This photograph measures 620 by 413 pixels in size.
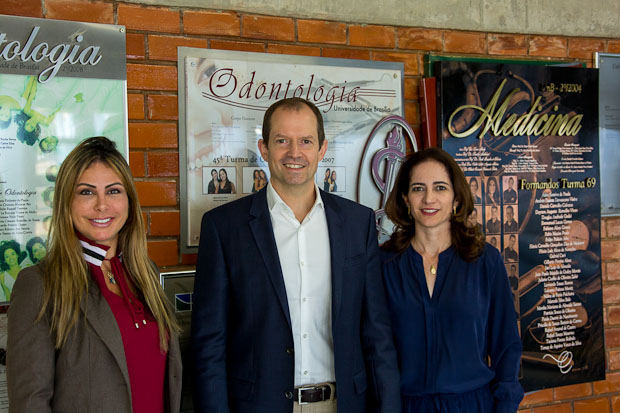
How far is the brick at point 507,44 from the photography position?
→ 9.76 feet

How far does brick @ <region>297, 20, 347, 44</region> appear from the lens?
2.63m

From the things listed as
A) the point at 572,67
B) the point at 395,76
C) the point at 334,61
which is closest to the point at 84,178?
the point at 334,61

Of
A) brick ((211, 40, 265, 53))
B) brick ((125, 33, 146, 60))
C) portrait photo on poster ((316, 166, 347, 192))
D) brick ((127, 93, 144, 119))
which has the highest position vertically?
brick ((211, 40, 265, 53))

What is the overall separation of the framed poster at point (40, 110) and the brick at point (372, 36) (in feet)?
3.57

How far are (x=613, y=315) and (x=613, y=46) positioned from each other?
153cm

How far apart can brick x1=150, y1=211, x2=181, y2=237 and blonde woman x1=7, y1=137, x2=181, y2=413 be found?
0.52 meters

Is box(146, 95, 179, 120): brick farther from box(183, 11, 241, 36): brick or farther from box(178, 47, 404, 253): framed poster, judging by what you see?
box(183, 11, 241, 36): brick

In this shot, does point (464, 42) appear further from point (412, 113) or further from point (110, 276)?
point (110, 276)

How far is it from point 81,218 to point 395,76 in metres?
1.70

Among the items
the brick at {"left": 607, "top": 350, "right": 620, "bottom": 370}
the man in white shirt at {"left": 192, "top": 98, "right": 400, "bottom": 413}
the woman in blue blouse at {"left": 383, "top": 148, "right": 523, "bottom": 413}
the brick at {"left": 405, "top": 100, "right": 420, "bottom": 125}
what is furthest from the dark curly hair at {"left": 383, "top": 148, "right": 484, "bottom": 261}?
the brick at {"left": 607, "top": 350, "right": 620, "bottom": 370}

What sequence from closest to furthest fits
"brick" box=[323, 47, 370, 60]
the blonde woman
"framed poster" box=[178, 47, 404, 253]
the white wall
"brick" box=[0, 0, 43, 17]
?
the blonde woman < "brick" box=[0, 0, 43, 17] < "framed poster" box=[178, 47, 404, 253] < the white wall < "brick" box=[323, 47, 370, 60]

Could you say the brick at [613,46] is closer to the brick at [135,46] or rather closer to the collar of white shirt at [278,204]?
the collar of white shirt at [278,204]

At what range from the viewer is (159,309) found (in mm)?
1827

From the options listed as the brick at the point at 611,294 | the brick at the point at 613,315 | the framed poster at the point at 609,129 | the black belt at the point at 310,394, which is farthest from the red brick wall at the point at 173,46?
the brick at the point at 613,315
